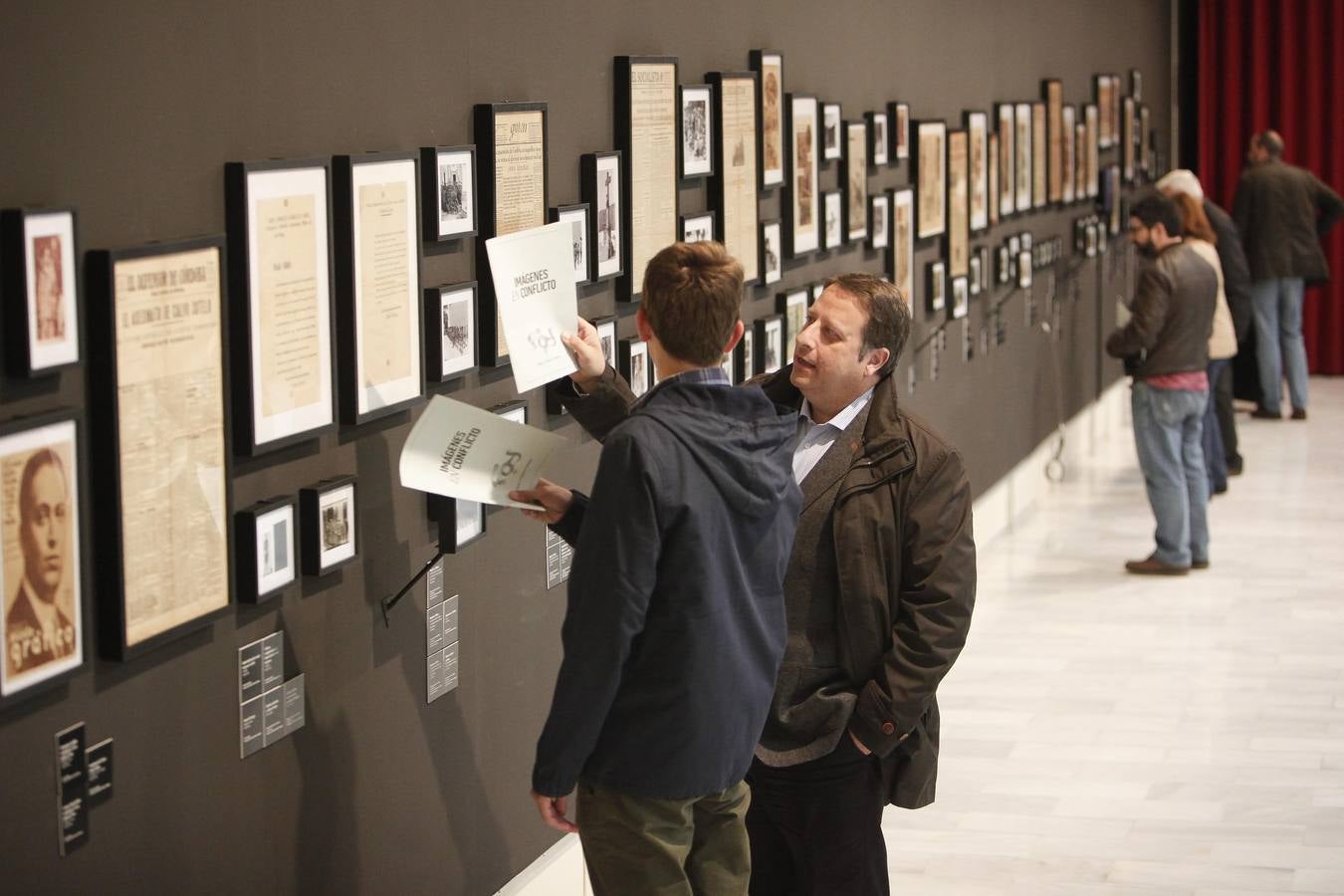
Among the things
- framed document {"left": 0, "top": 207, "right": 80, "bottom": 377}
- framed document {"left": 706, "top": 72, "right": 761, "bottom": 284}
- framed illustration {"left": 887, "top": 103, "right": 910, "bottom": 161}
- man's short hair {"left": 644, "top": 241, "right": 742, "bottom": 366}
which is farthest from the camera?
framed illustration {"left": 887, "top": 103, "right": 910, "bottom": 161}

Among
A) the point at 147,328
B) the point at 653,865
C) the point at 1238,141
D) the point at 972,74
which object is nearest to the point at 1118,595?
the point at 972,74

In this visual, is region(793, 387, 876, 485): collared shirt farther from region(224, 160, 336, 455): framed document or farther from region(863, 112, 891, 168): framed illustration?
region(863, 112, 891, 168): framed illustration

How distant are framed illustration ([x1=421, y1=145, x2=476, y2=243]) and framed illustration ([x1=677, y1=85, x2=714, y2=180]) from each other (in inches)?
51.0

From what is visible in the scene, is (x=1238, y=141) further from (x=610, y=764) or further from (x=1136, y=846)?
(x=610, y=764)

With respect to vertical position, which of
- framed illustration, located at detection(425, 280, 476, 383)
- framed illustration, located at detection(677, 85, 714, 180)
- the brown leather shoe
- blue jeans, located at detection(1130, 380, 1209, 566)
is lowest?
the brown leather shoe

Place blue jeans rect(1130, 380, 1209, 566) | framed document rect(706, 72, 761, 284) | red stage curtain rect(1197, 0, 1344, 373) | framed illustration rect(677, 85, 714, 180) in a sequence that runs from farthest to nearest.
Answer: red stage curtain rect(1197, 0, 1344, 373), blue jeans rect(1130, 380, 1209, 566), framed document rect(706, 72, 761, 284), framed illustration rect(677, 85, 714, 180)

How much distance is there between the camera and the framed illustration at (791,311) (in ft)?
19.4

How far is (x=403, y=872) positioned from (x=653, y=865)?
994 mm

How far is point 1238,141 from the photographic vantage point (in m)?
15.6

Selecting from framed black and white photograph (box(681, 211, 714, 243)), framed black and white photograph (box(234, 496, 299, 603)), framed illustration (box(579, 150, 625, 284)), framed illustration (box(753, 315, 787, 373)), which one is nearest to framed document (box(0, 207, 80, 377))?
framed black and white photograph (box(234, 496, 299, 603))

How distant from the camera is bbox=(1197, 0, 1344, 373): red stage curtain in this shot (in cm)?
1528

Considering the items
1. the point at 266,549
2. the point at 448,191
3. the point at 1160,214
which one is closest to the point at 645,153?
the point at 448,191

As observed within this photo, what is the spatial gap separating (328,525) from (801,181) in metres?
3.22

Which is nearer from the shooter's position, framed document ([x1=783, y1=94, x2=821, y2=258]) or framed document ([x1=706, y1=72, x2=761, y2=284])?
framed document ([x1=706, y1=72, x2=761, y2=284])
